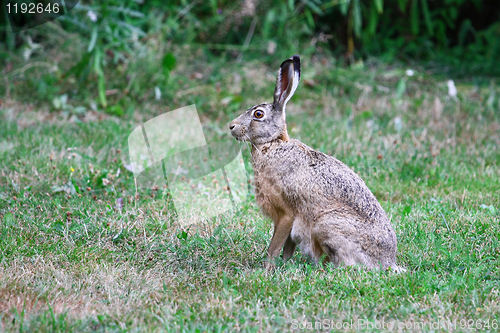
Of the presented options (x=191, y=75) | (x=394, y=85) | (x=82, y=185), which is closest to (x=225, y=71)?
(x=191, y=75)

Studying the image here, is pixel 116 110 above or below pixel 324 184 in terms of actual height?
below

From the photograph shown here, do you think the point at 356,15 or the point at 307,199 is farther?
the point at 356,15

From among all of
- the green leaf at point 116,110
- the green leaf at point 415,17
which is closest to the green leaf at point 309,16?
the green leaf at point 415,17

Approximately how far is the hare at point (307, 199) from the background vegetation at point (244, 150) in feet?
0.61

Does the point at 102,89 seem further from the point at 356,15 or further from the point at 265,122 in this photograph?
the point at 356,15

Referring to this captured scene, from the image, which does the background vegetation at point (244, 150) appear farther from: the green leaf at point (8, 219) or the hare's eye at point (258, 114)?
the hare's eye at point (258, 114)

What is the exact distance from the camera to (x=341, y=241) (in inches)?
157

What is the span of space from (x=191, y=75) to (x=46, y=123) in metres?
2.61

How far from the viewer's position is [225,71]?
9.11 metres

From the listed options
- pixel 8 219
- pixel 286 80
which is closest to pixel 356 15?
pixel 286 80

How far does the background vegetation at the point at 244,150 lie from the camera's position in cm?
358

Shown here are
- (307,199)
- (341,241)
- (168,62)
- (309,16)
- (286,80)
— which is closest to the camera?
(341,241)

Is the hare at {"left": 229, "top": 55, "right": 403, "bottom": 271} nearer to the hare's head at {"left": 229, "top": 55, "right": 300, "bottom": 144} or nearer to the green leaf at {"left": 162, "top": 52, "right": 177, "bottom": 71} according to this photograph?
the hare's head at {"left": 229, "top": 55, "right": 300, "bottom": 144}

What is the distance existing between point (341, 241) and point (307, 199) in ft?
1.37
